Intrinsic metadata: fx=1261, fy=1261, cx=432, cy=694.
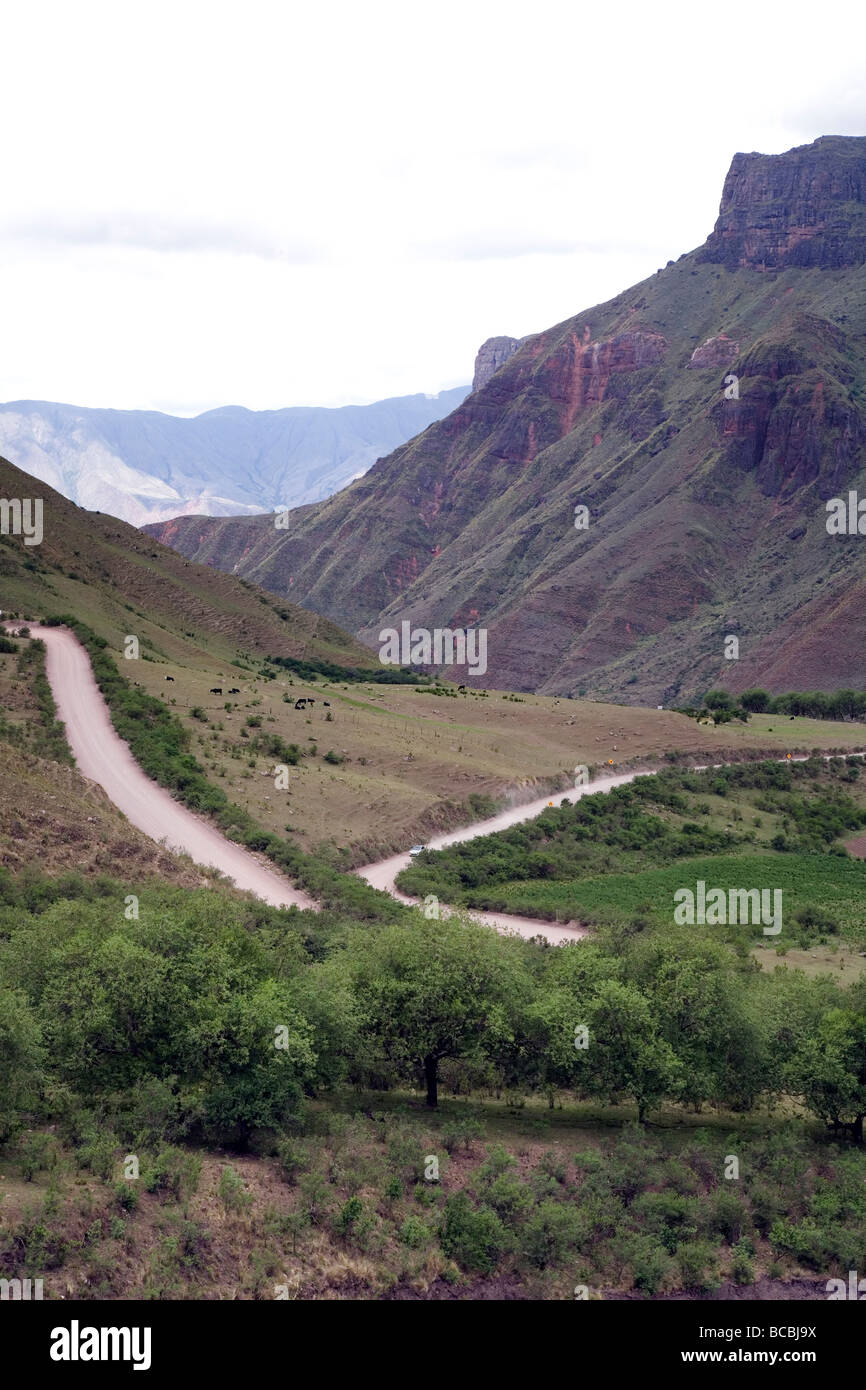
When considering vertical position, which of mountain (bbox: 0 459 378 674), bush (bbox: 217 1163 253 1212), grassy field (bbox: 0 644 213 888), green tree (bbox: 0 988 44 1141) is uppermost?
mountain (bbox: 0 459 378 674)

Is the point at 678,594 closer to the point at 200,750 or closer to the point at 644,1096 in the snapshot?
the point at 200,750

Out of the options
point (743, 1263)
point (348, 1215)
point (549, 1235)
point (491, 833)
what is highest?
point (491, 833)

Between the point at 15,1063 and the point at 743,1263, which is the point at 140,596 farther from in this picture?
the point at 743,1263

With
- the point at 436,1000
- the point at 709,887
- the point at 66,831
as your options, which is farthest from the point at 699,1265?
the point at 709,887

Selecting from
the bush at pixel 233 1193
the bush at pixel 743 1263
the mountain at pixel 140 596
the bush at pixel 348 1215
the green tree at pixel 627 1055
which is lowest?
the bush at pixel 743 1263

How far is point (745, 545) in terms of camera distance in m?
180

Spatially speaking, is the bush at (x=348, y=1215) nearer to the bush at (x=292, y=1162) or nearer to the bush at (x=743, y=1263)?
the bush at (x=292, y=1162)

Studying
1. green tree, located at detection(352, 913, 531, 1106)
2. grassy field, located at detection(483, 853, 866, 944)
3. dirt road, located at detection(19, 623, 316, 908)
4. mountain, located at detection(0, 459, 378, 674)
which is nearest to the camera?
green tree, located at detection(352, 913, 531, 1106)

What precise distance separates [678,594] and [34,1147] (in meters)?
155

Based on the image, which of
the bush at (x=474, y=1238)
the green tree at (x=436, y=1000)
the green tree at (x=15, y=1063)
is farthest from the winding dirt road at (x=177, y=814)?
the green tree at (x=15, y=1063)

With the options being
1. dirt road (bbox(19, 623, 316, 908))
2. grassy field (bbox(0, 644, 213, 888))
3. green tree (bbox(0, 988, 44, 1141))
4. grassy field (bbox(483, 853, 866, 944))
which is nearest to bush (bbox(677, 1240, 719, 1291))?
green tree (bbox(0, 988, 44, 1141))

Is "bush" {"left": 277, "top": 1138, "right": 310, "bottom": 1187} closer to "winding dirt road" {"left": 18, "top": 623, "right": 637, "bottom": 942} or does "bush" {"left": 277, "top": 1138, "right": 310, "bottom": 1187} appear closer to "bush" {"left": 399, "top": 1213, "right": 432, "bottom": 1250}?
"bush" {"left": 399, "top": 1213, "right": 432, "bottom": 1250}

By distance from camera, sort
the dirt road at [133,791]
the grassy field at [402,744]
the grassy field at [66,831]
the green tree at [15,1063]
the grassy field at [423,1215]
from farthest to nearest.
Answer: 1. the grassy field at [402,744]
2. the dirt road at [133,791]
3. the grassy field at [66,831]
4. the green tree at [15,1063]
5. the grassy field at [423,1215]

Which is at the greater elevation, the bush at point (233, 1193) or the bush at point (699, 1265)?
the bush at point (233, 1193)
